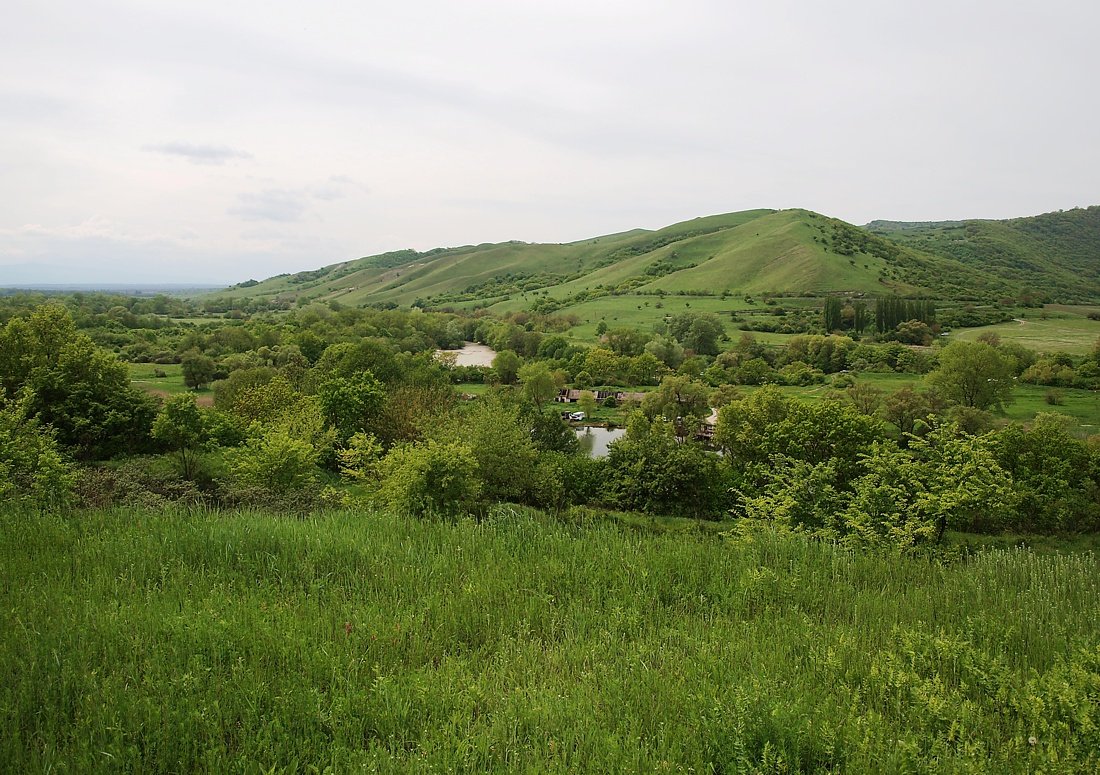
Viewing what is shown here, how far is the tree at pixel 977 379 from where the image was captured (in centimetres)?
7094

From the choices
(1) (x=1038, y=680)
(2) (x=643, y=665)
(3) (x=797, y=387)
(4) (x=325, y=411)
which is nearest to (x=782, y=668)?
(2) (x=643, y=665)

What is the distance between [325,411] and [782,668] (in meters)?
46.4

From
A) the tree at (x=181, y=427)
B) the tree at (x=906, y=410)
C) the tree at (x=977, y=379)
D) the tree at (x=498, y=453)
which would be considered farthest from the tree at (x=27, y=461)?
the tree at (x=977, y=379)

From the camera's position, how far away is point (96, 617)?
16.1 feet

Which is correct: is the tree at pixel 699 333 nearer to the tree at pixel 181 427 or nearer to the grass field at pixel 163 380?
the grass field at pixel 163 380

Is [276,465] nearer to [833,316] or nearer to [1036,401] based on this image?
[1036,401]

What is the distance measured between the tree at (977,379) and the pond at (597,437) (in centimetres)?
4010

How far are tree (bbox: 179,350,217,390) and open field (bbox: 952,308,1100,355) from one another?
129 m

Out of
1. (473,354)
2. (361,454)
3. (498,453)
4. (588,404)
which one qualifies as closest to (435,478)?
(361,454)

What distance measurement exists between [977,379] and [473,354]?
307 feet

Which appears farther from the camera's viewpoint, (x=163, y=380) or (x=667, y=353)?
(x=667, y=353)

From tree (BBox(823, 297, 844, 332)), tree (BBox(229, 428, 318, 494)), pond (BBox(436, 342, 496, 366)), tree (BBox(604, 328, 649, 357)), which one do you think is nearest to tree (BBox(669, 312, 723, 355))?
tree (BBox(604, 328, 649, 357))

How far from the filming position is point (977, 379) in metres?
71.4

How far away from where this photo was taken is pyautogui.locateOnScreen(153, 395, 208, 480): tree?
36.3 m
